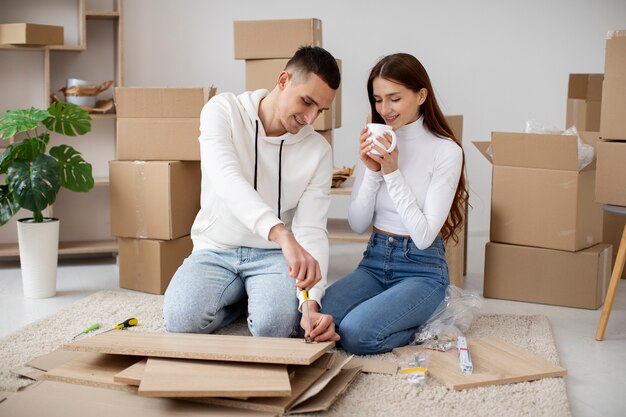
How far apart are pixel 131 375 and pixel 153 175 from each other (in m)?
1.34

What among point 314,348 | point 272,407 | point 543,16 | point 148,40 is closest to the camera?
point 272,407

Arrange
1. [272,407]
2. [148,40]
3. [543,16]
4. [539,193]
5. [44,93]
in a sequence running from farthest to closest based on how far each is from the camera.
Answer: [543,16]
[148,40]
[44,93]
[539,193]
[272,407]

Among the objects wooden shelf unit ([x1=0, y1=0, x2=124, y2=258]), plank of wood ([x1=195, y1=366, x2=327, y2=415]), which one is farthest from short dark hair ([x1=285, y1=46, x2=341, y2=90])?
wooden shelf unit ([x1=0, y1=0, x2=124, y2=258])

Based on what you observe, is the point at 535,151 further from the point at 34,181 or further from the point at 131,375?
the point at 34,181

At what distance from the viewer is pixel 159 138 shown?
3.10 meters

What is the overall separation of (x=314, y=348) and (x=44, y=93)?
233 cm

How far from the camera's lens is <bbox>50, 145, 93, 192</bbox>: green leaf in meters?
3.13

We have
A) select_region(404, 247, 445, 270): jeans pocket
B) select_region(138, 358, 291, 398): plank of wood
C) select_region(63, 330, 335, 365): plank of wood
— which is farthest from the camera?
select_region(404, 247, 445, 270): jeans pocket

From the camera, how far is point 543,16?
4223 mm

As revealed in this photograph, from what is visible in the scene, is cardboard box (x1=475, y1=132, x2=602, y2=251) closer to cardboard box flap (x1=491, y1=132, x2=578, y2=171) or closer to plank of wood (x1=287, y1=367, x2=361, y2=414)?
cardboard box flap (x1=491, y1=132, x2=578, y2=171)

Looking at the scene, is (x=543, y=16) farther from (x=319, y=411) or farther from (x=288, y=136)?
(x=319, y=411)

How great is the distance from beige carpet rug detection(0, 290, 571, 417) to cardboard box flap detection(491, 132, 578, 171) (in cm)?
60

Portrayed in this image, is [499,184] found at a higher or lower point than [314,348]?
higher

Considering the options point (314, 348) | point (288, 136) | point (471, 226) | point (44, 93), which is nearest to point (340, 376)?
point (314, 348)
